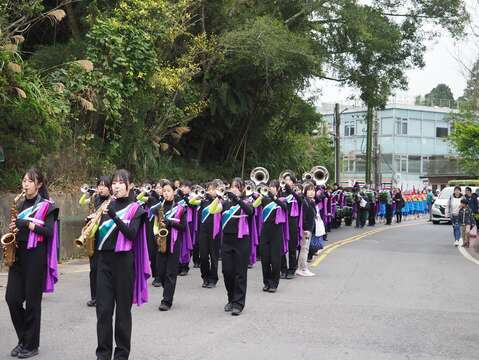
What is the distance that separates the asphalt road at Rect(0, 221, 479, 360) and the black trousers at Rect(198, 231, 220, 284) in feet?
0.90

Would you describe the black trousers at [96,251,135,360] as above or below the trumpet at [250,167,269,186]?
below

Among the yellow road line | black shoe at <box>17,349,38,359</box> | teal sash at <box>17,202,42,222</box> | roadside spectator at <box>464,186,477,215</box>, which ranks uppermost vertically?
roadside spectator at <box>464,186,477,215</box>

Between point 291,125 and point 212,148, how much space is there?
5250mm

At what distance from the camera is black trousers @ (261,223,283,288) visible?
34.6ft

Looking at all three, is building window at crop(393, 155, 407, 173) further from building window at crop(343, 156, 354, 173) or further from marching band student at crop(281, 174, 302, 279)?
marching band student at crop(281, 174, 302, 279)

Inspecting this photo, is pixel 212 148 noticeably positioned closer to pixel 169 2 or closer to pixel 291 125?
pixel 291 125

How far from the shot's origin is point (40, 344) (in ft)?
23.2

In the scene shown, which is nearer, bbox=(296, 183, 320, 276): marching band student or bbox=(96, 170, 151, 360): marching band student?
bbox=(96, 170, 151, 360): marching band student

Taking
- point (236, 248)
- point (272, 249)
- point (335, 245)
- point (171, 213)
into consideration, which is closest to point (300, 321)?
point (236, 248)

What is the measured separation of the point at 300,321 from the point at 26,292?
3548 millimetres

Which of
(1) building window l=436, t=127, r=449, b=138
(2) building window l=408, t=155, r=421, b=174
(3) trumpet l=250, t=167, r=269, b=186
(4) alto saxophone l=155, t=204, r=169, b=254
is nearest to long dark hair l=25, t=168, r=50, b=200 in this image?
(4) alto saxophone l=155, t=204, r=169, b=254

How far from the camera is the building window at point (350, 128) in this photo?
65.1 meters

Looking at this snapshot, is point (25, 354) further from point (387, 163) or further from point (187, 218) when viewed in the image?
point (387, 163)

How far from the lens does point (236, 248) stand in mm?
9125
